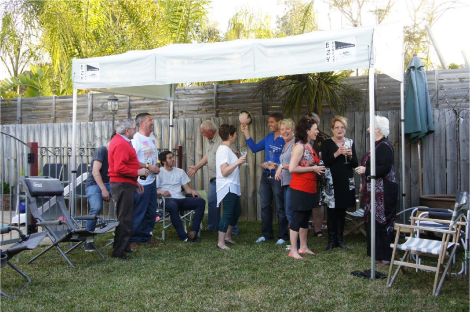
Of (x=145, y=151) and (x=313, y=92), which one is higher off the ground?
(x=313, y=92)

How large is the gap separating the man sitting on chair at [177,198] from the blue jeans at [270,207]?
2.90 feet

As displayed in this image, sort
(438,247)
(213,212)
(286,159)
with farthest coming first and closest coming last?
(213,212), (286,159), (438,247)

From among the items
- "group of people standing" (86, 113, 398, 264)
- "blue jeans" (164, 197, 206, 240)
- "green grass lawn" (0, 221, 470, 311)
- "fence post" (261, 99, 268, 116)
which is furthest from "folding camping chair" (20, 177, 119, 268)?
"fence post" (261, 99, 268, 116)

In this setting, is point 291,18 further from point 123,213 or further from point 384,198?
point 123,213

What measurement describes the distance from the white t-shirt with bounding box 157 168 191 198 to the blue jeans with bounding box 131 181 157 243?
1.23ft

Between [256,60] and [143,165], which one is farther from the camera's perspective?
[143,165]

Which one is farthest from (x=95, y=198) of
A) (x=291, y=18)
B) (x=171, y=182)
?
(x=291, y=18)

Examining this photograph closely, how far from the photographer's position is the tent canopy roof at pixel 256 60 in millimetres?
4910

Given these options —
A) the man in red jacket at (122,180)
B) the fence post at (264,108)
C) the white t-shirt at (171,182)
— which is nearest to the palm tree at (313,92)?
the fence post at (264,108)

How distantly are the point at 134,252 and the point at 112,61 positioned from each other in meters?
2.44

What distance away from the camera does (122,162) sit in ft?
18.0

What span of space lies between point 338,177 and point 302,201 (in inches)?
25.8

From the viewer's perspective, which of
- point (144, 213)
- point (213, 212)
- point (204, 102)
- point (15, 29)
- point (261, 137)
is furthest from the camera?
point (15, 29)

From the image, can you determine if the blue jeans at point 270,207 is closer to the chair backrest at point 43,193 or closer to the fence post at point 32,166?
the chair backrest at point 43,193
